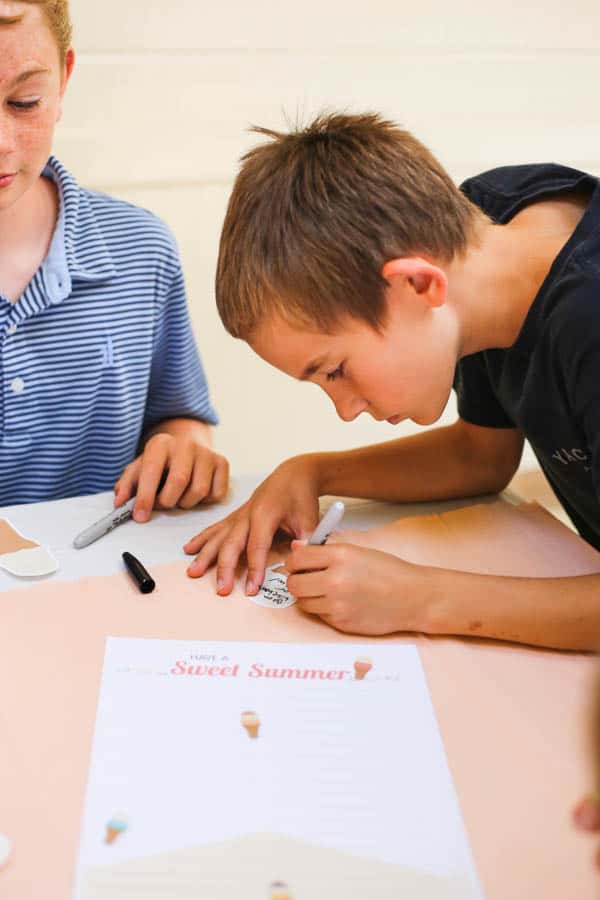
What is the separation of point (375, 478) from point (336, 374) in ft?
0.61

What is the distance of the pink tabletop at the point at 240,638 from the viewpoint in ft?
1.72

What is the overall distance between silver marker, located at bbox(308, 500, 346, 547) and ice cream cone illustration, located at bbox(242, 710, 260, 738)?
0.67 ft

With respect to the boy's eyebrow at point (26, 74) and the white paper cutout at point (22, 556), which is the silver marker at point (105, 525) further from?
the boy's eyebrow at point (26, 74)

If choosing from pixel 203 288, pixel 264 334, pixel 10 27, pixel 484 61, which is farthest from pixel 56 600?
pixel 484 61

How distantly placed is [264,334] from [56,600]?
0.93 ft

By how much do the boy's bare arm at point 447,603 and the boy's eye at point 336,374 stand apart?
0.51 feet

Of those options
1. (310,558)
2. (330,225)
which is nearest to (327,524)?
(310,558)

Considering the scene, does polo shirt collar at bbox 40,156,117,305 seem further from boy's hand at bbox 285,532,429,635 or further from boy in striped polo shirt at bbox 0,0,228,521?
boy's hand at bbox 285,532,429,635

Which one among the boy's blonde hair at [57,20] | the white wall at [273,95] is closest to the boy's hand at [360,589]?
the boy's blonde hair at [57,20]

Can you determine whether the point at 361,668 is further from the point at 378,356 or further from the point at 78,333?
the point at 78,333

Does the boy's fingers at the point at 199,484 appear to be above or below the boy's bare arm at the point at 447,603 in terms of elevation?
below

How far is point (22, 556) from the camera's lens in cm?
82

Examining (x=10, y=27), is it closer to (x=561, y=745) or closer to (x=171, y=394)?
(x=171, y=394)

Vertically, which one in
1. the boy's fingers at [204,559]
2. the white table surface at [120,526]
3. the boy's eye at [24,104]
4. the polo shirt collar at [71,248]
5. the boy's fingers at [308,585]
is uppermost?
Answer: the boy's eye at [24,104]
